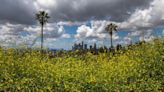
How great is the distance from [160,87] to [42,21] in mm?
84248

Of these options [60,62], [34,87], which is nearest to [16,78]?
[34,87]

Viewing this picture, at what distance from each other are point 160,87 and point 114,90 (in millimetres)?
2107

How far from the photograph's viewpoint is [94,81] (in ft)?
35.5

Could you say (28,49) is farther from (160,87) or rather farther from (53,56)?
(160,87)

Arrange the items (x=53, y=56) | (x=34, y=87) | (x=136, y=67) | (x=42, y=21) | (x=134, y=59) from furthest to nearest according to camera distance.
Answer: (x=42, y=21)
(x=53, y=56)
(x=134, y=59)
(x=136, y=67)
(x=34, y=87)

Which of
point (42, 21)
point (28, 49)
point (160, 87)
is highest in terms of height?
point (42, 21)

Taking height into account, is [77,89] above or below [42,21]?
below

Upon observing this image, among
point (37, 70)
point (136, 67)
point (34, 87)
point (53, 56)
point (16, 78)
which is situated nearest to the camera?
point (34, 87)

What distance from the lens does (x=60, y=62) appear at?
15.1 metres

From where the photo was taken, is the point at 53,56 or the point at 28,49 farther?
the point at 53,56

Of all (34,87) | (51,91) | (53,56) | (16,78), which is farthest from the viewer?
(53,56)

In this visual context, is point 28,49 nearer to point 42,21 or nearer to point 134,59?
point 134,59

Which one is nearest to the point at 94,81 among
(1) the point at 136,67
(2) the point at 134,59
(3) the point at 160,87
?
(3) the point at 160,87

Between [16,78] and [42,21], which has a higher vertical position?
[42,21]
